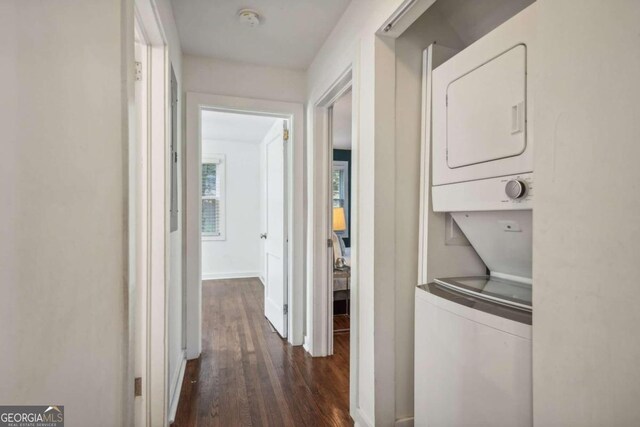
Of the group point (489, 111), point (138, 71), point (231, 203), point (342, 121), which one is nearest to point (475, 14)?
point (489, 111)

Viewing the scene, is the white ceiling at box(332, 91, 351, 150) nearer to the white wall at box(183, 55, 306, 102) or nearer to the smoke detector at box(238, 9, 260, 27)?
the white wall at box(183, 55, 306, 102)

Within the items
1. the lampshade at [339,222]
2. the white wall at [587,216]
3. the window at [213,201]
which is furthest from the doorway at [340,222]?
the window at [213,201]

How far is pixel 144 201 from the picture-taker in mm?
1604

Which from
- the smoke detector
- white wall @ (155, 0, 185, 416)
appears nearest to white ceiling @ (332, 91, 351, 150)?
the smoke detector

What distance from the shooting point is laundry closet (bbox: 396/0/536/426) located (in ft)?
3.45

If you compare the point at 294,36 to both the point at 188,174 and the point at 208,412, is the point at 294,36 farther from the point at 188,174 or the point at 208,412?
the point at 208,412

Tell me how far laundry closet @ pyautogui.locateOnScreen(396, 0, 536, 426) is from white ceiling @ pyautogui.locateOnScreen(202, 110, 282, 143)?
7.94ft

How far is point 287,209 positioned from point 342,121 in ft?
6.68

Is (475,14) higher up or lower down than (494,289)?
higher up

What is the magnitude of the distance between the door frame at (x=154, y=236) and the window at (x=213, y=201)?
4.01 meters

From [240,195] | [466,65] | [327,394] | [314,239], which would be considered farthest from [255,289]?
[466,65]

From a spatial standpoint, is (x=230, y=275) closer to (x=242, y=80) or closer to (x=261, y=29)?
(x=242, y=80)

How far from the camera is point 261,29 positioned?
2.17 meters

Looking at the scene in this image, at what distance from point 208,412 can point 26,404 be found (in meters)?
1.61
